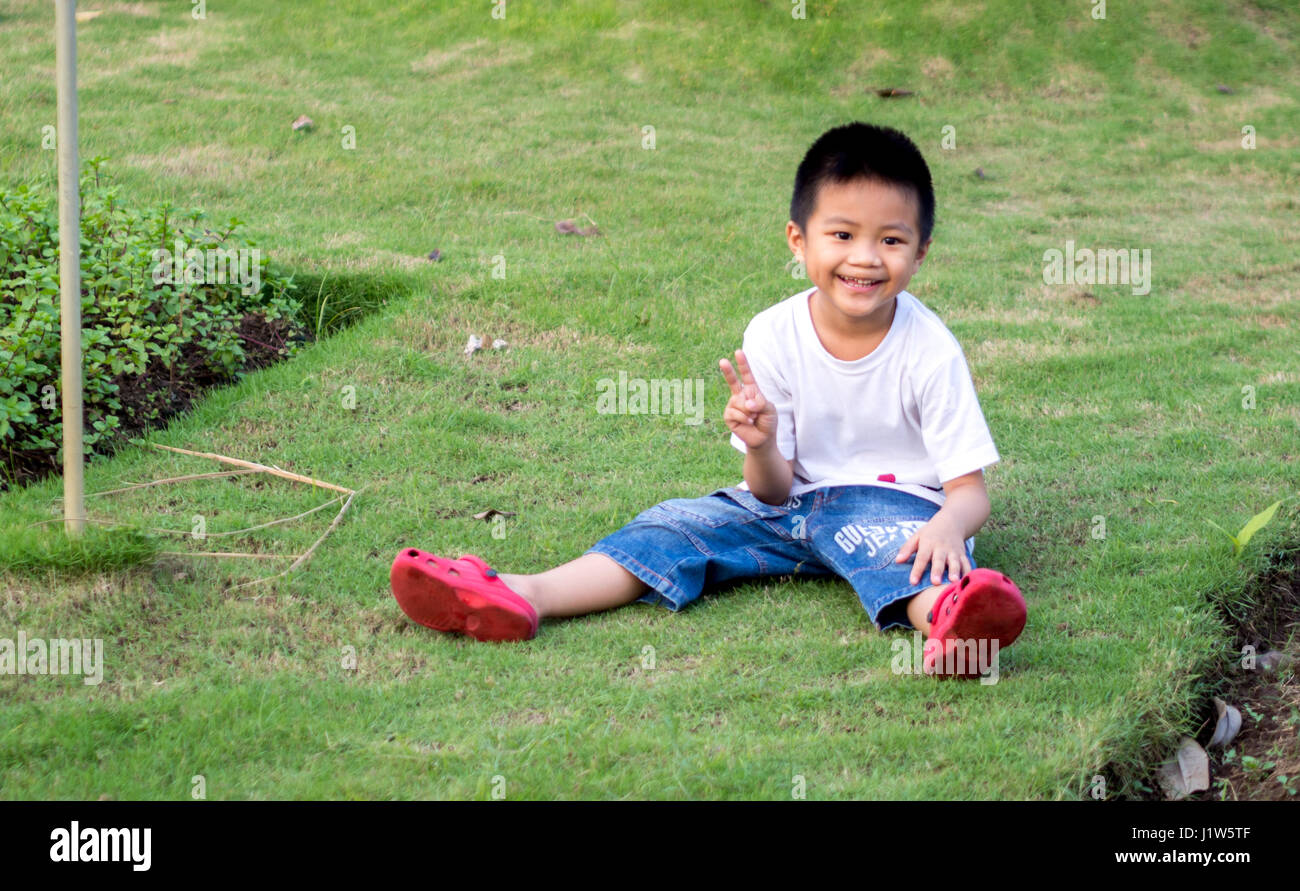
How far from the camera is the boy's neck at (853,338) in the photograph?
328cm

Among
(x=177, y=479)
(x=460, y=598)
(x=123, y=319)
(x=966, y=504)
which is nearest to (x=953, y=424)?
(x=966, y=504)

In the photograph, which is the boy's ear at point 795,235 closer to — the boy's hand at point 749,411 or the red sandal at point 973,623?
the boy's hand at point 749,411

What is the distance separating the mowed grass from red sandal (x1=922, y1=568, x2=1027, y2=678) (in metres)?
0.08

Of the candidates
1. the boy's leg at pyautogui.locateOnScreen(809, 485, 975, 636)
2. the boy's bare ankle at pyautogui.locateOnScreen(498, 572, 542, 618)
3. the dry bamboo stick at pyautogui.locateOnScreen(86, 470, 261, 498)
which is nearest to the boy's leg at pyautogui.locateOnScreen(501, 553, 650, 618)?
the boy's bare ankle at pyautogui.locateOnScreen(498, 572, 542, 618)

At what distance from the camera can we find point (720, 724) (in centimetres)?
270

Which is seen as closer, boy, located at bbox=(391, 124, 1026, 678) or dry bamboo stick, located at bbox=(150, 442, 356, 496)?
boy, located at bbox=(391, 124, 1026, 678)

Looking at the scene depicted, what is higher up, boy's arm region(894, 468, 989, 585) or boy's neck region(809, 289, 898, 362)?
boy's neck region(809, 289, 898, 362)

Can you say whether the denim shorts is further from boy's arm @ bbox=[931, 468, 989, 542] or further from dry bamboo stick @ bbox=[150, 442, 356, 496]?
dry bamboo stick @ bbox=[150, 442, 356, 496]

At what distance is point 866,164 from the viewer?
305cm

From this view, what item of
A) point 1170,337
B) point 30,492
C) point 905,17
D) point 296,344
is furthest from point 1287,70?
point 30,492

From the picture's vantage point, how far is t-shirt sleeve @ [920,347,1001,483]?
3.12 meters

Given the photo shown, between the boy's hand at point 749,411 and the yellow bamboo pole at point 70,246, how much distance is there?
5.21 ft

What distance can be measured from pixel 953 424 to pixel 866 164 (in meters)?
0.69

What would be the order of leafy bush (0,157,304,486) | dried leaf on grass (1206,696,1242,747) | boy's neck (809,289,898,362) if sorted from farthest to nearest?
leafy bush (0,157,304,486) < boy's neck (809,289,898,362) < dried leaf on grass (1206,696,1242,747)
